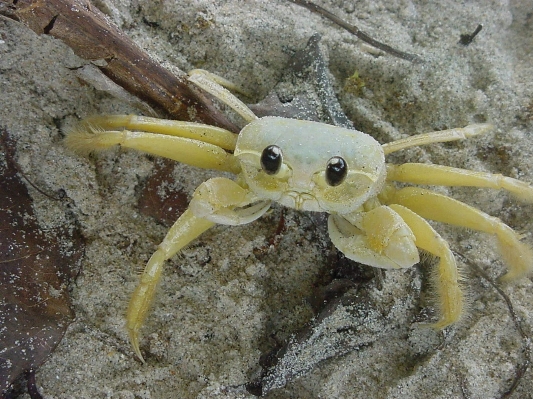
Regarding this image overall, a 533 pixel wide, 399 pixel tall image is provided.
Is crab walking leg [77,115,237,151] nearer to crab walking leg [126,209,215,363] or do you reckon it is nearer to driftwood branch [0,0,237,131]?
driftwood branch [0,0,237,131]

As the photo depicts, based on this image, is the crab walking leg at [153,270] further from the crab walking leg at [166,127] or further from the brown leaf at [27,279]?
the crab walking leg at [166,127]

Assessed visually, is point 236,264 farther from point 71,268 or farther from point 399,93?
point 399,93

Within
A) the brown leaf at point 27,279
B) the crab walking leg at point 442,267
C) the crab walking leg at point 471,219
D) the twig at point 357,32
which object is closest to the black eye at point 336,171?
the crab walking leg at point 442,267

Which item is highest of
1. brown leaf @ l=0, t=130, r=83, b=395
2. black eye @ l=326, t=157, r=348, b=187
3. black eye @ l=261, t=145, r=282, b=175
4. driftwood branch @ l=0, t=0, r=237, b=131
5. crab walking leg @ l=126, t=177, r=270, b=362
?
black eye @ l=326, t=157, r=348, b=187

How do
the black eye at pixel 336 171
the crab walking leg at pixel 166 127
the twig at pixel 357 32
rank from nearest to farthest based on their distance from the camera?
the black eye at pixel 336 171, the crab walking leg at pixel 166 127, the twig at pixel 357 32

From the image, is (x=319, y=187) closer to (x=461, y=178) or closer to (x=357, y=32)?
(x=461, y=178)

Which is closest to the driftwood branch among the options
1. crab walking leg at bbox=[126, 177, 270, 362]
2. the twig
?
crab walking leg at bbox=[126, 177, 270, 362]

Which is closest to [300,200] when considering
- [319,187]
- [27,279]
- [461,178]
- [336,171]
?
[319,187]
